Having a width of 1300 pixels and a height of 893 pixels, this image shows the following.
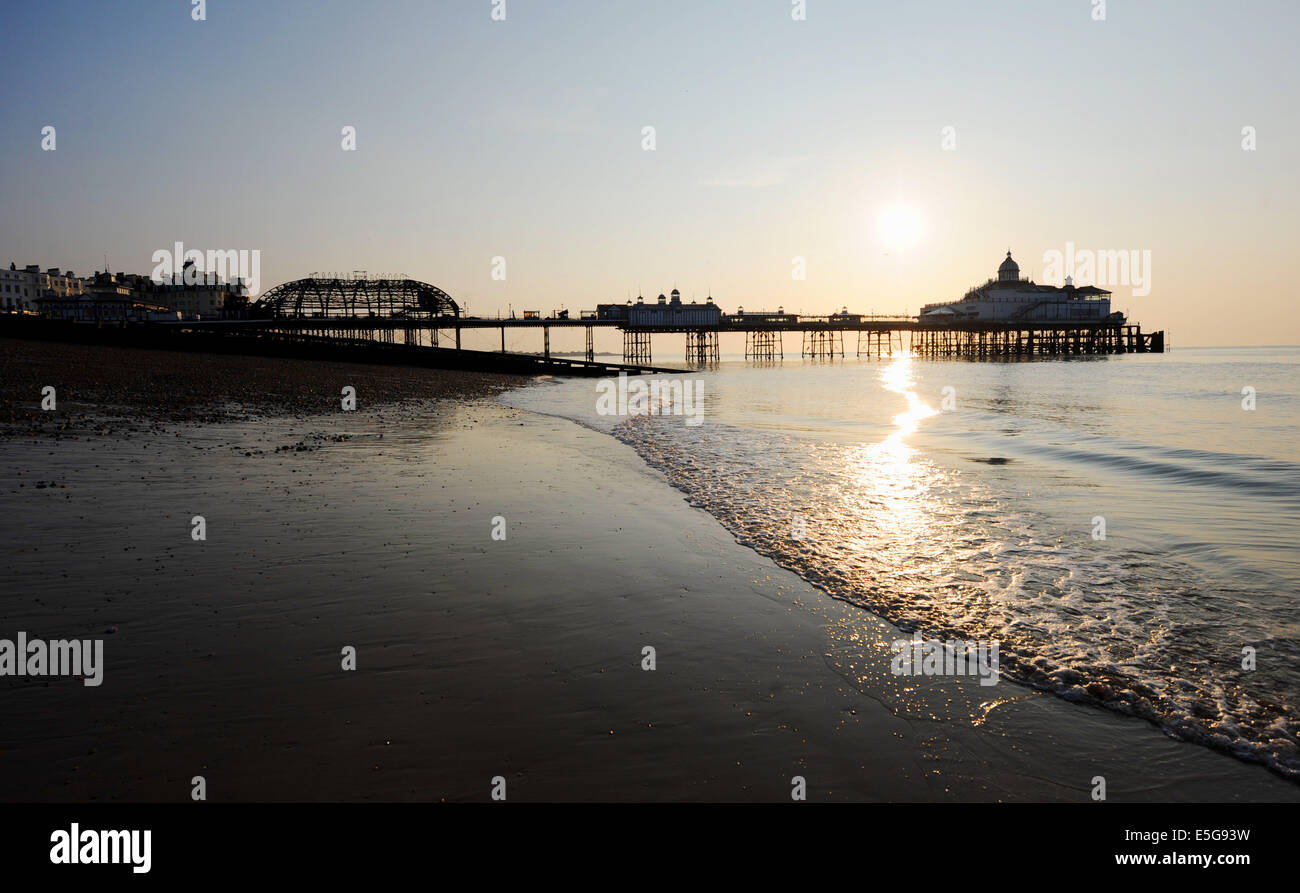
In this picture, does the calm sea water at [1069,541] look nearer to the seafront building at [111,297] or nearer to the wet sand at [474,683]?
the wet sand at [474,683]

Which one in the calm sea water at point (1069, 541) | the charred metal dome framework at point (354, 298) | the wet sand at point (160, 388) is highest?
the charred metal dome framework at point (354, 298)

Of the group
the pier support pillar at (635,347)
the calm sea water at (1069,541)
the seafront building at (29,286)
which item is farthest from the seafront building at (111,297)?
the calm sea water at (1069,541)

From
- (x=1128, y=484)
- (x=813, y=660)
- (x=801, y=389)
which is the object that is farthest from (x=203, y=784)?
(x=801, y=389)

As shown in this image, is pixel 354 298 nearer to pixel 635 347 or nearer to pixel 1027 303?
pixel 635 347

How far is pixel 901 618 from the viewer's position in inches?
282

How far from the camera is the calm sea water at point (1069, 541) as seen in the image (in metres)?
5.87

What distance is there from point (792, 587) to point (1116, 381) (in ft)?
205

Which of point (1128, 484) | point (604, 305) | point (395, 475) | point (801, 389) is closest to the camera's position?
point (395, 475)

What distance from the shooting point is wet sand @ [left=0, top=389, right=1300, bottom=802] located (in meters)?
4.01

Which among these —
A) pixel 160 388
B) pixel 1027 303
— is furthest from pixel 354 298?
pixel 1027 303

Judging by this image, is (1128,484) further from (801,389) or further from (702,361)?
(702,361)

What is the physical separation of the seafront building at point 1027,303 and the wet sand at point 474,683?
496ft

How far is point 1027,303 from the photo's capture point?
151 m

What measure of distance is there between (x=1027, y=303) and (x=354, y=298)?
12644 cm
